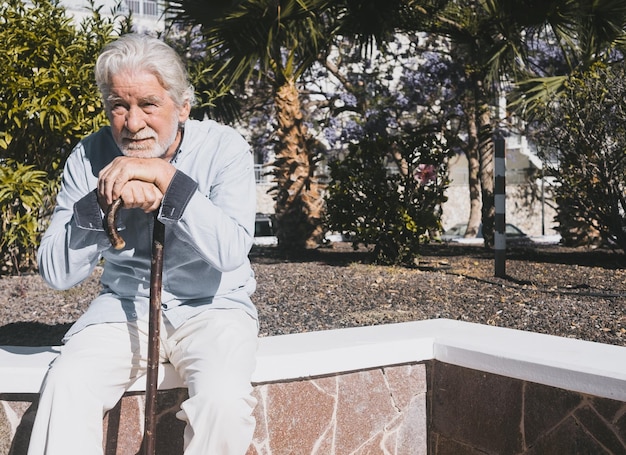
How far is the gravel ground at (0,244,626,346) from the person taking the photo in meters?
4.81

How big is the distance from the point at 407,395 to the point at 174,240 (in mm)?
1104

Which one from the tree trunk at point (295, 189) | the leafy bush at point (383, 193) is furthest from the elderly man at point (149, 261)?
the tree trunk at point (295, 189)

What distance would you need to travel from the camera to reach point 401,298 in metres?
5.86

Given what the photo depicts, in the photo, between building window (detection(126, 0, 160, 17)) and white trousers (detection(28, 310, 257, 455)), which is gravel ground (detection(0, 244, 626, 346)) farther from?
building window (detection(126, 0, 160, 17))

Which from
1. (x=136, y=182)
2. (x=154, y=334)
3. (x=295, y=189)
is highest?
(x=295, y=189)

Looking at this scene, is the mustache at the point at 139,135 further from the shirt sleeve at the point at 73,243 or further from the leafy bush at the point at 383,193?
the leafy bush at the point at 383,193

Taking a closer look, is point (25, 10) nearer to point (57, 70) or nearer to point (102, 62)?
point (57, 70)

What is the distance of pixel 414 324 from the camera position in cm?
333

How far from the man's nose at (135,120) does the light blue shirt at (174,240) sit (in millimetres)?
231

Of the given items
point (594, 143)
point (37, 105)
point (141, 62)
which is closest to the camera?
point (141, 62)

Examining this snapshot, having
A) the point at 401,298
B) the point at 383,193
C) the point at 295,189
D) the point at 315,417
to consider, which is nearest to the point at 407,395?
the point at 315,417

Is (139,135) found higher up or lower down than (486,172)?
lower down

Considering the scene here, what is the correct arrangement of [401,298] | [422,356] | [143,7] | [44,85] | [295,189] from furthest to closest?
1. [143,7]
2. [295,189]
3. [44,85]
4. [401,298]
5. [422,356]

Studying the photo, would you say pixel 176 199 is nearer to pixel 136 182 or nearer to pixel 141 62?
pixel 136 182
